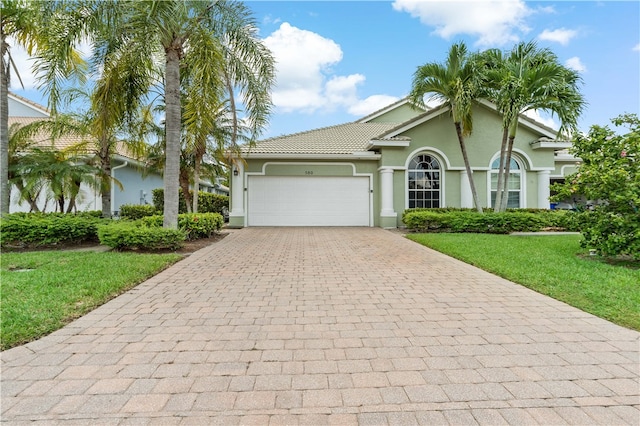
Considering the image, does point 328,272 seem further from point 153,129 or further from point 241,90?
point 153,129

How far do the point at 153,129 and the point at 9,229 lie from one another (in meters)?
5.87

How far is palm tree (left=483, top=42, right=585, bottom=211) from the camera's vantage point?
11633 millimetres

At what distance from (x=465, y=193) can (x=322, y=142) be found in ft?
23.9

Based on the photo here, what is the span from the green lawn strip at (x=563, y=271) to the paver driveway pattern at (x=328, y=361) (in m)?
0.40

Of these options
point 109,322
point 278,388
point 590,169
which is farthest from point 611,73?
point 109,322

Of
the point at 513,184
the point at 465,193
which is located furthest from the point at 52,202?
the point at 513,184

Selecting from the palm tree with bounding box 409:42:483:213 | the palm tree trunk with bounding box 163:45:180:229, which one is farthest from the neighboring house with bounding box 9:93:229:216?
the palm tree with bounding box 409:42:483:213

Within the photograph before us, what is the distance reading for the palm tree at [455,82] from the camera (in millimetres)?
12438

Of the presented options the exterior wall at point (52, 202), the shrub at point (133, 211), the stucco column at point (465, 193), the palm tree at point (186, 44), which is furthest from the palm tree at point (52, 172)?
the stucco column at point (465, 193)

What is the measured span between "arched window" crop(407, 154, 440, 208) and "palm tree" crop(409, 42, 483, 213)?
7.86ft

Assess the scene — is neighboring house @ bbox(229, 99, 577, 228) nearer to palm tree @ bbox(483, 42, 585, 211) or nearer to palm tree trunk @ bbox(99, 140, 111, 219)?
palm tree @ bbox(483, 42, 585, 211)

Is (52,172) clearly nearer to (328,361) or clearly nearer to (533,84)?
(328,361)

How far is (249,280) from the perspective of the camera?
19.2 feet

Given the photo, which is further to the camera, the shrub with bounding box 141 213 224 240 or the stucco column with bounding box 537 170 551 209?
the stucco column with bounding box 537 170 551 209
